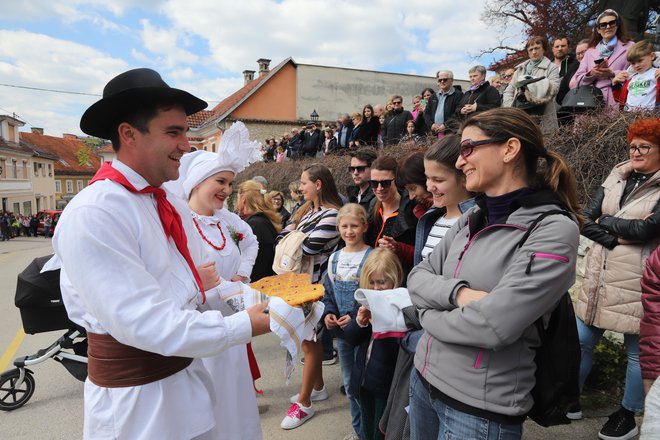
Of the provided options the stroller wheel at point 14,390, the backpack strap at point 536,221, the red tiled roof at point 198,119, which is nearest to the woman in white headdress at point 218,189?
the backpack strap at point 536,221

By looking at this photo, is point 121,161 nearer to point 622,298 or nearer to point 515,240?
point 515,240

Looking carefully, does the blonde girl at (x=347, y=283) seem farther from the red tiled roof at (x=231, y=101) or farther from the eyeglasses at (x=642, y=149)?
the red tiled roof at (x=231, y=101)

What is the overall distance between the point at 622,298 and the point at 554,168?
166 cm

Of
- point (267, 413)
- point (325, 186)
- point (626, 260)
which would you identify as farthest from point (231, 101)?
point (626, 260)

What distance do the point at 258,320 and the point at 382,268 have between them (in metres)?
1.34

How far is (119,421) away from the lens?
1607mm

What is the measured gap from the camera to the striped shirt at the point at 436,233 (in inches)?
105

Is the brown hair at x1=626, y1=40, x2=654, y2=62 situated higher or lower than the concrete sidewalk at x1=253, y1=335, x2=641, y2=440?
higher

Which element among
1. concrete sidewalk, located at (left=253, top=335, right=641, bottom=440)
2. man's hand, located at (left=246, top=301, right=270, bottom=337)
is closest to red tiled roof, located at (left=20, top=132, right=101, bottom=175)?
concrete sidewalk, located at (left=253, top=335, right=641, bottom=440)

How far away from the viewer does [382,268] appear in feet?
9.28

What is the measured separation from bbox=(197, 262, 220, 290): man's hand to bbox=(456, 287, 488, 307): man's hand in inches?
45.7

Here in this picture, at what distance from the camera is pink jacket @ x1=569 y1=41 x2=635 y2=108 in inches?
199

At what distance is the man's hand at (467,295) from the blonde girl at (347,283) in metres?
1.39

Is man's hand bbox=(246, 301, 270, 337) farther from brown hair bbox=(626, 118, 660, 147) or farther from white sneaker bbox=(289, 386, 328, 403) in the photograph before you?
brown hair bbox=(626, 118, 660, 147)
